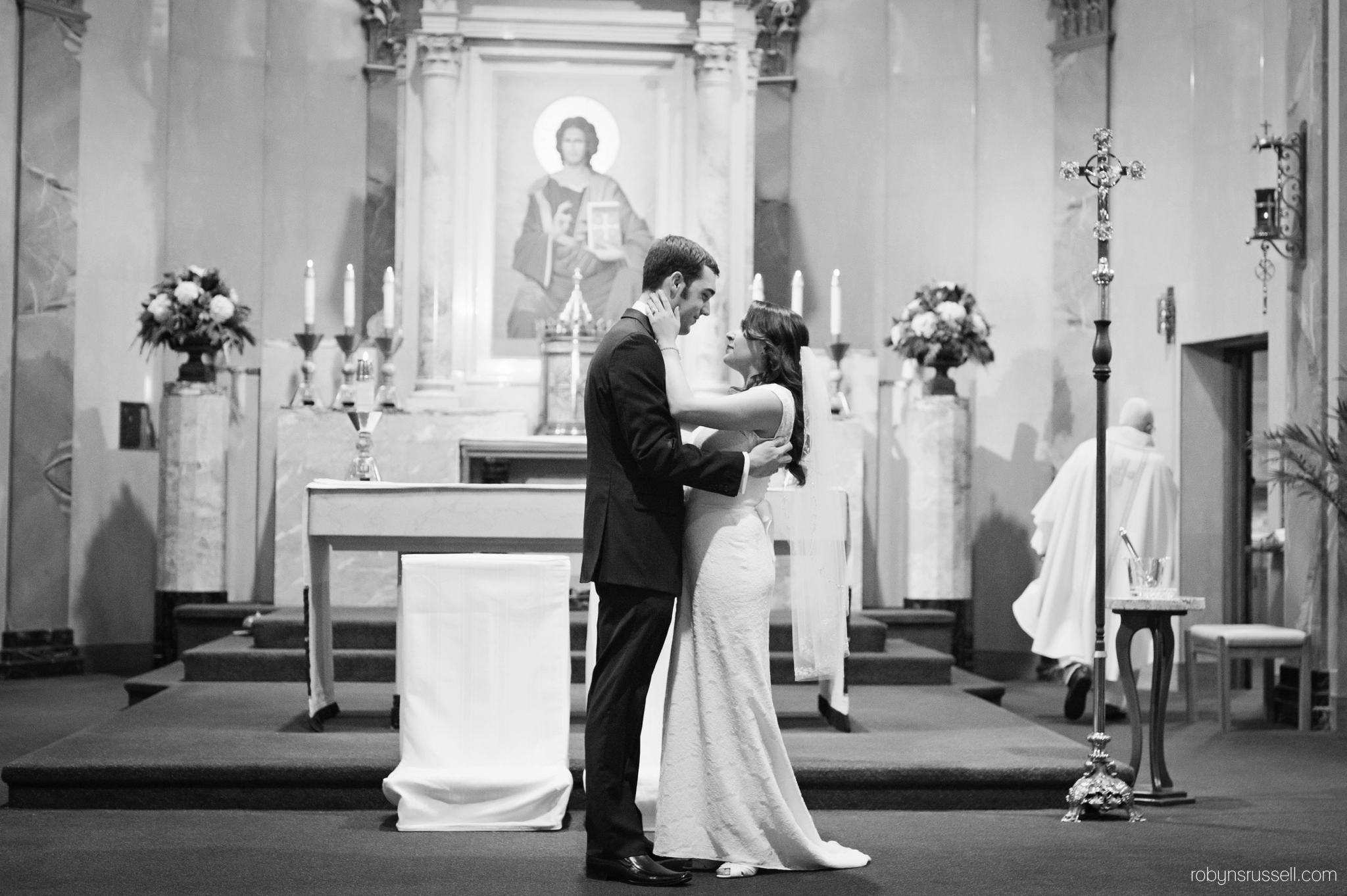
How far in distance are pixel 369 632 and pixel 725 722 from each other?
13.8ft

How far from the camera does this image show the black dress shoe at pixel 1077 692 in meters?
8.30

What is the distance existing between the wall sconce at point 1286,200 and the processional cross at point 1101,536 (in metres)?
3.04

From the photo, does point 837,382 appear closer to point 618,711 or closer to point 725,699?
point 725,699

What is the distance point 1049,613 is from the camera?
8859 mm

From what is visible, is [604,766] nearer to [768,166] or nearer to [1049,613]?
[1049,613]

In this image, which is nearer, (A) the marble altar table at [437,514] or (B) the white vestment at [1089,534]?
(A) the marble altar table at [437,514]

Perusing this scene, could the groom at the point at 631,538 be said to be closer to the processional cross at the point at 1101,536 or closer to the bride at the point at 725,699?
the bride at the point at 725,699

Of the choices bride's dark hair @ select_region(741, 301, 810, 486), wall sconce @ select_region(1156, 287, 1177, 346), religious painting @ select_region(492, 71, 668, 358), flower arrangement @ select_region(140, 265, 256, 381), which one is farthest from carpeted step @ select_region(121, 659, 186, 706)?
wall sconce @ select_region(1156, 287, 1177, 346)

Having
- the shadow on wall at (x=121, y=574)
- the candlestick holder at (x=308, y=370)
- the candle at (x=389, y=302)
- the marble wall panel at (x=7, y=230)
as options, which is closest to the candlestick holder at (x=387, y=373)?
the candle at (x=389, y=302)

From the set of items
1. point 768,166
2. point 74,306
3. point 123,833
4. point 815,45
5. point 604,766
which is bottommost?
point 123,833

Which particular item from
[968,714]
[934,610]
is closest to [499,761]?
[968,714]

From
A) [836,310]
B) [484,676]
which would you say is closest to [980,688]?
[836,310]

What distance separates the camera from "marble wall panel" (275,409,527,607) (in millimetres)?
9852

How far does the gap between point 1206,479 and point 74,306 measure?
7488mm
